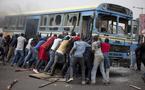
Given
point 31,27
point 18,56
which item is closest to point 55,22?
point 18,56

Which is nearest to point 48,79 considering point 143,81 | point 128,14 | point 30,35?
point 143,81

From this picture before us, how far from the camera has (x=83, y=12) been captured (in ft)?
48.7

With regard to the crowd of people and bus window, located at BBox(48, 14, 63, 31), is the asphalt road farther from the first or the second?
bus window, located at BBox(48, 14, 63, 31)

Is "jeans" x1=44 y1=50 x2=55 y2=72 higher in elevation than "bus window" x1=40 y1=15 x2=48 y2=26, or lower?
lower

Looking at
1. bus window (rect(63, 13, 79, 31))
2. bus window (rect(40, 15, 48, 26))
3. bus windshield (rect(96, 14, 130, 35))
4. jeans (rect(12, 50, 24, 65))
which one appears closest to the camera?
bus windshield (rect(96, 14, 130, 35))

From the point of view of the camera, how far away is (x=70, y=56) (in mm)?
11875

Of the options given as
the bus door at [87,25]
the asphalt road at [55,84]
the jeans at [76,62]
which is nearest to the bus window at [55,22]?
the bus door at [87,25]

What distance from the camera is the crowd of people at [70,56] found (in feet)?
38.3

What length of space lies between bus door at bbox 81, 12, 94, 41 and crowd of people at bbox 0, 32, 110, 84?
88cm

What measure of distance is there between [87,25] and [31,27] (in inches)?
262

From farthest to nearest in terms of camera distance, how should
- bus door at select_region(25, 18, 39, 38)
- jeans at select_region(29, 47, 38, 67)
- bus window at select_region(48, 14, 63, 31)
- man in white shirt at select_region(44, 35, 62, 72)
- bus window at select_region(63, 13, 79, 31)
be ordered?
bus door at select_region(25, 18, 39, 38) < bus window at select_region(48, 14, 63, 31) < bus window at select_region(63, 13, 79, 31) < jeans at select_region(29, 47, 38, 67) < man in white shirt at select_region(44, 35, 62, 72)

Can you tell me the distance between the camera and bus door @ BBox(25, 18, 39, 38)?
1953 cm

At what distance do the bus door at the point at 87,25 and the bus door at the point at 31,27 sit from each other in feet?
17.1

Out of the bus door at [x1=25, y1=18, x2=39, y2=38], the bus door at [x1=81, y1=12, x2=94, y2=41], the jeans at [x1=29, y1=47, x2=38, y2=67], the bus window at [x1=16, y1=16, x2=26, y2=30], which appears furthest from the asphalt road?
the bus window at [x1=16, y1=16, x2=26, y2=30]
